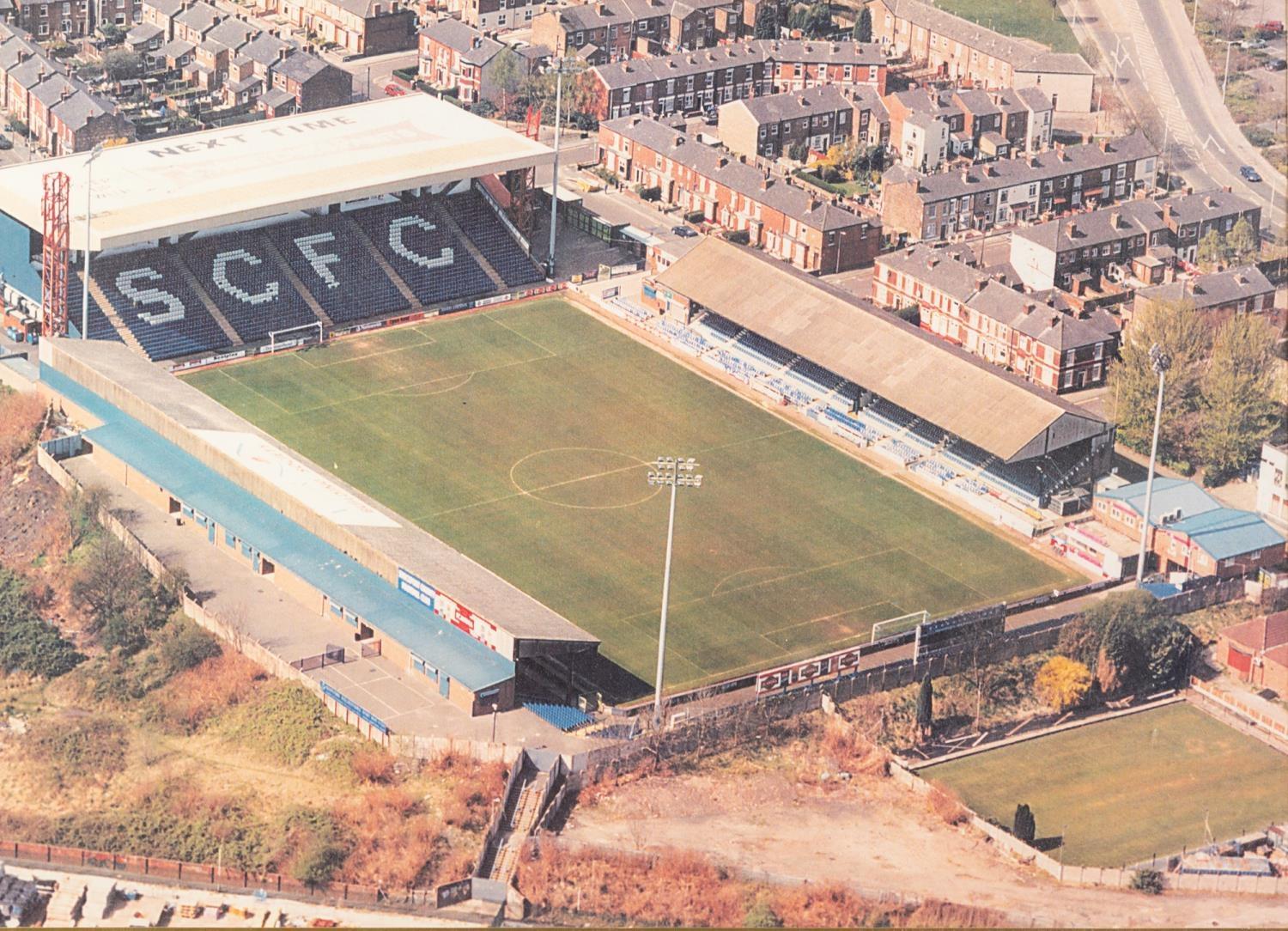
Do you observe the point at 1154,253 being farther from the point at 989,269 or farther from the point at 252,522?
the point at 252,522

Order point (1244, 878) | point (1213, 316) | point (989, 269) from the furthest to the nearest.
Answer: point (989, 269), point (1213, 316), point (1244, 878)

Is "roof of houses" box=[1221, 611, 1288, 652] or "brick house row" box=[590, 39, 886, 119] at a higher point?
"brick house row" box=[590, 39, 886, 119]

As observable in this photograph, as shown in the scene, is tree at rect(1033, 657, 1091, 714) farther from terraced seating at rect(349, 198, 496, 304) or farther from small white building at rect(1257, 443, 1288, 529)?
terraced seating at rect(349, 198, 496, 304)

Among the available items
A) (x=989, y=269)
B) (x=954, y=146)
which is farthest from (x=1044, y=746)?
(x=954, y=146)

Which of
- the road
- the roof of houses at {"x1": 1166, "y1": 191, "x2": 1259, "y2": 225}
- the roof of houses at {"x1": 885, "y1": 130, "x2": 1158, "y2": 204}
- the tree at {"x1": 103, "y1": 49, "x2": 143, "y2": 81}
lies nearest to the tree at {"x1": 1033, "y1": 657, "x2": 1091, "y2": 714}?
the roof of houses at {"x1": 1166, "y1": 191, "x2": 1259, "y2": 225}

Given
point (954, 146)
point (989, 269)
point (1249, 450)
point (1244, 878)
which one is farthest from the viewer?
point (954, 146)

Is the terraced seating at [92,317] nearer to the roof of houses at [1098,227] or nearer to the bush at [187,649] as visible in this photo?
the bush at [187,649]
